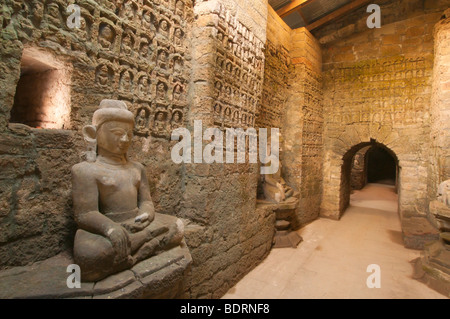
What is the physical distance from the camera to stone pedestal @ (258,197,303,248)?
448 centimetres

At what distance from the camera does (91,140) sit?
1779mm

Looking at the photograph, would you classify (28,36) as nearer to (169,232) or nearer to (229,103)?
(169,232)

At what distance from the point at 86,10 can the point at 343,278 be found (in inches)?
174

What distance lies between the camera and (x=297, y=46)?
582cm

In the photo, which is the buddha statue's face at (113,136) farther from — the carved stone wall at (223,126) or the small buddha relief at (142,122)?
the carved stone wall at (223,126)

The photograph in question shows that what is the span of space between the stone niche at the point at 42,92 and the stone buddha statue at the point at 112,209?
14.7 inches

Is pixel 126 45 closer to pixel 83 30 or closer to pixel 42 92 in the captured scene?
pixel 83 30

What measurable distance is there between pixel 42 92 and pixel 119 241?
1488 millimetres

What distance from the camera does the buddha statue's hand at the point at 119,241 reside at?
4.93 feet

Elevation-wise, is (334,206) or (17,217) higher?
(17,217)

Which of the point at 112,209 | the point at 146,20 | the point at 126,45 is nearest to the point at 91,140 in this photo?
the point at 112,209

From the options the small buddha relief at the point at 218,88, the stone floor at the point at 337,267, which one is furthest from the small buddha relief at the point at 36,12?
the stone floor at the point at 337,267
